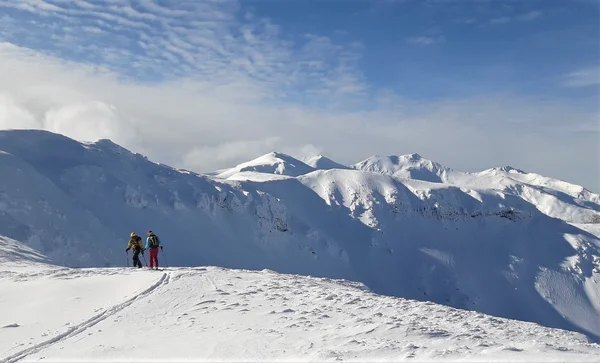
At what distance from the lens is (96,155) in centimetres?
7362

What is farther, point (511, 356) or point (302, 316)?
point (302, 316)

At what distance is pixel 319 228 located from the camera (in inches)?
3809

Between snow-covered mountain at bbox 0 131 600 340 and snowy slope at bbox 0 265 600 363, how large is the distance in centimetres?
3662

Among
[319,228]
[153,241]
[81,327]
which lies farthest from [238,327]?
[319,228]

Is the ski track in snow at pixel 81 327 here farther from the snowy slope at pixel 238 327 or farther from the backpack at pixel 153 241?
the backpack at pixel 153 241

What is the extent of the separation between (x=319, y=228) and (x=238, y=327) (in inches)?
→ 3355

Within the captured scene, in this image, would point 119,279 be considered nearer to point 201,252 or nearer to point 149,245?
point 149,245

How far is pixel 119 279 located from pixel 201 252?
168ft

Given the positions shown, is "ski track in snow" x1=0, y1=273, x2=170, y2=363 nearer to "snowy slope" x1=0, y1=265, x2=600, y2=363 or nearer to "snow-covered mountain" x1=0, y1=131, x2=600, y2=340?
"snowy slope" x1=0, y1=265, x2=600, y2=363

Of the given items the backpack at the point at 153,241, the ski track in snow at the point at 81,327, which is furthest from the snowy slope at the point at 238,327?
the backpack at the point at 153,241

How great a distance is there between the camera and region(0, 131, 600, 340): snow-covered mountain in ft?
190

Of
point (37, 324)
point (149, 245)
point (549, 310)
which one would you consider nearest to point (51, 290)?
point (37, 324)

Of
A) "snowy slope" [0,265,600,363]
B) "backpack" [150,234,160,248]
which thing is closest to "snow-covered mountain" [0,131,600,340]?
"backpack" [150,234,160,248]

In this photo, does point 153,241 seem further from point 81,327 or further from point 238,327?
point 238,327
